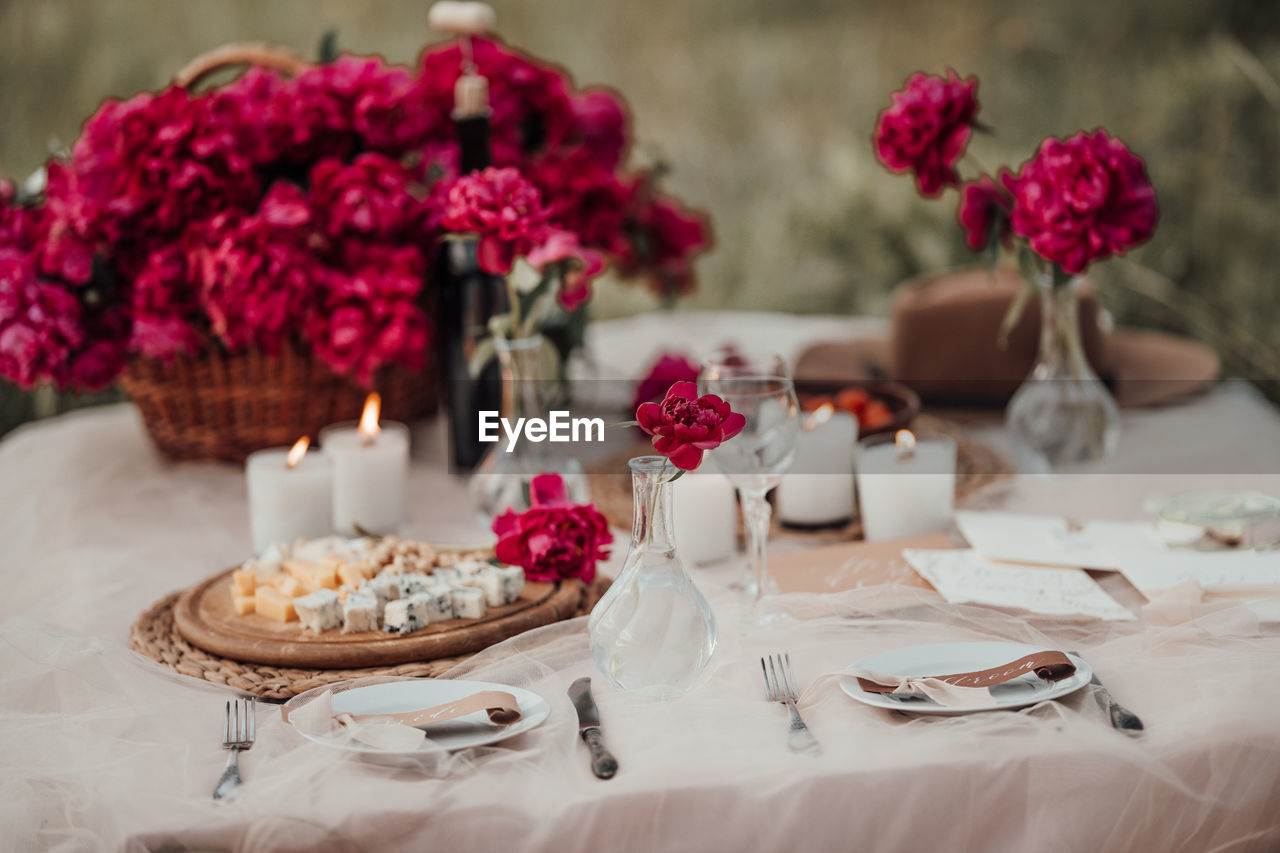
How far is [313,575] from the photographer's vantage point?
3.25 ft

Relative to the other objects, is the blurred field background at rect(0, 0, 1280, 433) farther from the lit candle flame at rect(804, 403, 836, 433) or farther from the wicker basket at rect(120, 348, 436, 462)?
the lit candle flame at rect(804, 403, 836, 433)

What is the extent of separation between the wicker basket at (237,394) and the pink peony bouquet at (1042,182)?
751 mm

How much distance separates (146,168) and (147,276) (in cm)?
12

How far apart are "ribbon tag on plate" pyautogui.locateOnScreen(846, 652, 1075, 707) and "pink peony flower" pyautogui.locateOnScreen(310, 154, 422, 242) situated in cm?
81

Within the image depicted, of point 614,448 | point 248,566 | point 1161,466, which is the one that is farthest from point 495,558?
point 1161,466

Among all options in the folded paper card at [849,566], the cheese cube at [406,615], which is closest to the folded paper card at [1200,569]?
the folded paper card at [849,566]

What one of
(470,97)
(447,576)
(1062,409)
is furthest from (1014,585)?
(470,97)

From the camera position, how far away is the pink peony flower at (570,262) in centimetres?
118

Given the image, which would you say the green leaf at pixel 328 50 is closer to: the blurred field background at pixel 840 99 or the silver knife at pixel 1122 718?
the silver knife at pixel 1122 718

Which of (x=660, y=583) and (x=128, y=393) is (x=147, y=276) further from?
(x=660, y=583)

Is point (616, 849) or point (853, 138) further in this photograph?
point (853, 138)

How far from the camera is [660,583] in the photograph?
81 centimetres

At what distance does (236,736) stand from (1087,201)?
92 cm

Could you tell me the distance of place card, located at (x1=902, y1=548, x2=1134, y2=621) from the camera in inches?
38.2
